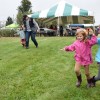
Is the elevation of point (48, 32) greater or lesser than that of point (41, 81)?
lesser

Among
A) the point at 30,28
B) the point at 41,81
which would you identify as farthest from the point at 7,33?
the point at 41,81

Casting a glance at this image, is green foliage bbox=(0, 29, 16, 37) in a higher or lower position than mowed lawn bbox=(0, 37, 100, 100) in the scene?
lower

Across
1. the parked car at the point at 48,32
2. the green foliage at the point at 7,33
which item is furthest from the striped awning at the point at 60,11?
the green foliage at the point at 7,33

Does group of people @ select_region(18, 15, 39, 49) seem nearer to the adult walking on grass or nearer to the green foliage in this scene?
the adult walking on grass

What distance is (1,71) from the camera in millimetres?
9273

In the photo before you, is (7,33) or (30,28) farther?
(7,33)

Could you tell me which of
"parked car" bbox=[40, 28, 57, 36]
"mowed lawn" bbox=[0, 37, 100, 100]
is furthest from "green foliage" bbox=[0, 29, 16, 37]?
"mowed lawn" bbox=[0, 37, 100, 100]

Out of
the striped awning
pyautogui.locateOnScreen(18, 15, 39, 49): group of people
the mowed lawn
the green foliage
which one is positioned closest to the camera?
the mowed lawn

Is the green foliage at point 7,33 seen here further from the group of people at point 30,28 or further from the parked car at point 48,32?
the group of people at point 30,28

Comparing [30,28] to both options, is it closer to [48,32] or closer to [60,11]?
[60,11]

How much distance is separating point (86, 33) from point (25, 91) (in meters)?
1.72

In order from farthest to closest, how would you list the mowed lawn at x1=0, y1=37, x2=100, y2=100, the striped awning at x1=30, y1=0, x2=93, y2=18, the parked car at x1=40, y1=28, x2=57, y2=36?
the parked car at x1=40, y1=28, x2=57, y2=36 < the striped awning at x1=30, y1=0, x2=93, y2=18 < the mowed lawn at x1=0, y1=37, x2=100, y2=100

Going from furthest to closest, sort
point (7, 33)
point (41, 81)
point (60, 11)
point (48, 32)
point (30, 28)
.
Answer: point (7, 33) < point (48, 32) < point (60, 11) < point (30, 28) < point (41, 81)

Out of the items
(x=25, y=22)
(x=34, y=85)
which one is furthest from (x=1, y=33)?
(x=34, y=85)
